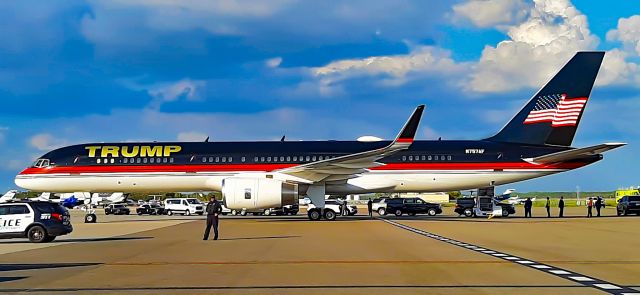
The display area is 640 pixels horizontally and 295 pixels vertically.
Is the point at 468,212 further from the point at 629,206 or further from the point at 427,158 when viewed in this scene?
the point at 629,206

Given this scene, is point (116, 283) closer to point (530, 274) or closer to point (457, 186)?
point (530, 274)

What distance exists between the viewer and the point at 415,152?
35.4 m

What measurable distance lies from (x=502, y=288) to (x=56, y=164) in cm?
3198

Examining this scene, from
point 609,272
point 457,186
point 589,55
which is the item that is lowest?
point 609,272

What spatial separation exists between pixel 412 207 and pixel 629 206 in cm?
1568

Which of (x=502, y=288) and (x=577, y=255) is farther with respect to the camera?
(x=577, y=255)

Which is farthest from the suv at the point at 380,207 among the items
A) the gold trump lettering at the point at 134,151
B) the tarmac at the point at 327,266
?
the tarmac at the point at 327,266

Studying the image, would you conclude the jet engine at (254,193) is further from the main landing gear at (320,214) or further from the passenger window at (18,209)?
the passenger window at (18,209)

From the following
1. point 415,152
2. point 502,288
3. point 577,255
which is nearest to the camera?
point 502,288

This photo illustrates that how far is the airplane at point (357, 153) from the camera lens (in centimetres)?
3503

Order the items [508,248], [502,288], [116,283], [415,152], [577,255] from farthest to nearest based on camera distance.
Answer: [415,152]
[508,248]
[577,255]
[116,283]
[502,288]

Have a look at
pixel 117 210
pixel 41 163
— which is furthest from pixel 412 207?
pixel 117 210

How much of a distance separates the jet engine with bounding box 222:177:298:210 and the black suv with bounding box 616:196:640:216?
28504 millimetres

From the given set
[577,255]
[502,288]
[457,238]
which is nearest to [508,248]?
[577,255]
